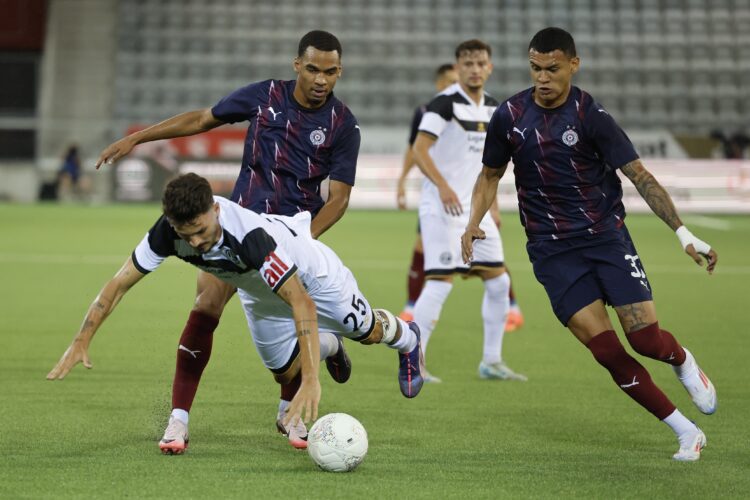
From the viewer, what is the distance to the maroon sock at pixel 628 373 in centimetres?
528

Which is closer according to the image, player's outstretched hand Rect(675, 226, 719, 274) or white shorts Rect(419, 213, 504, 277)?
player's outstretched hand Rect(675, 226, 719, 274)

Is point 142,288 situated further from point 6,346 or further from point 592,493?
point 592,493

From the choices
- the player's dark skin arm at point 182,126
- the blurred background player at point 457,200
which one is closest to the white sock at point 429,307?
the blurred background player at point 457,200

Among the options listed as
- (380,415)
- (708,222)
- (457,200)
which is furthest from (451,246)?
(708,222)

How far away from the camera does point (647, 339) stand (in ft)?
17.4

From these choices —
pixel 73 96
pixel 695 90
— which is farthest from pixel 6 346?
pixel 695 90

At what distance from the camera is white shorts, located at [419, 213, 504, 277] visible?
7.72 m

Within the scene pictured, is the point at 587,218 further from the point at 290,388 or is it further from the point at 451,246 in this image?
the point at 451,246

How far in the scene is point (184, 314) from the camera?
1067cm

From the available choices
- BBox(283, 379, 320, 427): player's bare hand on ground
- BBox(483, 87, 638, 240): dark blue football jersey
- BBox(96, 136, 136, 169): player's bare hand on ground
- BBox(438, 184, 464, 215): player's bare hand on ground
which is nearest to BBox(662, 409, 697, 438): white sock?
BBox(483, 87, 638, 240): dark blue football jersey

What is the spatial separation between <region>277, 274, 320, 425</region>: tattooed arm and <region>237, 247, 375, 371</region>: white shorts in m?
0.56

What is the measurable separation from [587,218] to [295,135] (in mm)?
1568

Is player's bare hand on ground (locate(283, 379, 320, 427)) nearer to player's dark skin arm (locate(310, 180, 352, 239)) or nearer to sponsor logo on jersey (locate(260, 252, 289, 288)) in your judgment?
sponsor logo on jersey (locate(260, 252, 289, 288))

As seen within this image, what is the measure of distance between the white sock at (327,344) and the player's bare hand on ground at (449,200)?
201 centimetres
